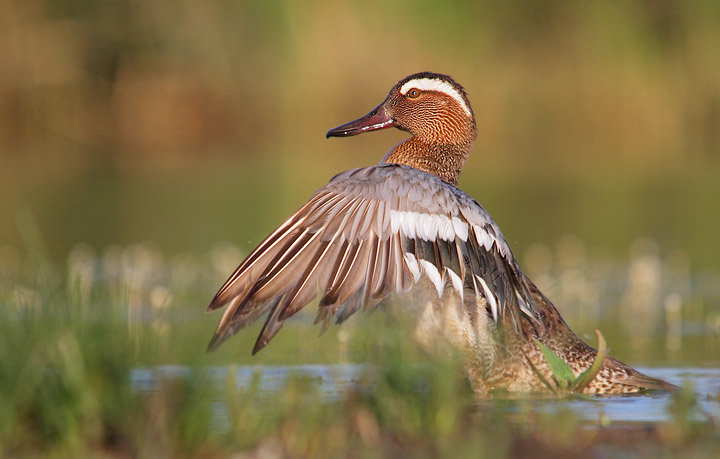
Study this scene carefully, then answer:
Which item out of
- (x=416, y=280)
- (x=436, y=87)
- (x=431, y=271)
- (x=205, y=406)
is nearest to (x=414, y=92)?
(x=436, y=87)

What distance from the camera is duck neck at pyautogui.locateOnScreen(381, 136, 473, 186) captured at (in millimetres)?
5676

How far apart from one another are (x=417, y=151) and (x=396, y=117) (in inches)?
18.9

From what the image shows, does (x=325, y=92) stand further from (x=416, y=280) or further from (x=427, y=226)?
(x=416, y=280)

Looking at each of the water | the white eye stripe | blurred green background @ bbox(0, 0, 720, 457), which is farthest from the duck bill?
the water

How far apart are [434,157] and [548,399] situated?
1874 mm

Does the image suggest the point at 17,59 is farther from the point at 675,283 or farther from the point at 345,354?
the point at 345,354

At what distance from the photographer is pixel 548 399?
4.24 m

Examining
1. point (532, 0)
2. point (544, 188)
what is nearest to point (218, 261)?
point (544, 188)

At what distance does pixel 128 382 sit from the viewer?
3.11 meters

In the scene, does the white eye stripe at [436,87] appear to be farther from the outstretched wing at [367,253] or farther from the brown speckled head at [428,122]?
the outstretched wing at [367,253]

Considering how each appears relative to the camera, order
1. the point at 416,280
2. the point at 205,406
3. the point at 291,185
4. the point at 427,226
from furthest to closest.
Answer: the point at 291,185
the point at 427,226
the point at 416,280
the point at 205,406

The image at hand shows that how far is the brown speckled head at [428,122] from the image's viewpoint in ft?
19.1

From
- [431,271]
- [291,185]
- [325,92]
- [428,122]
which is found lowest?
[431,271]

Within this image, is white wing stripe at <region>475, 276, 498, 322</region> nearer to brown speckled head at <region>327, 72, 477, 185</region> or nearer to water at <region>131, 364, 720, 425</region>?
water at <region>131, 364, 720, 425</region>
